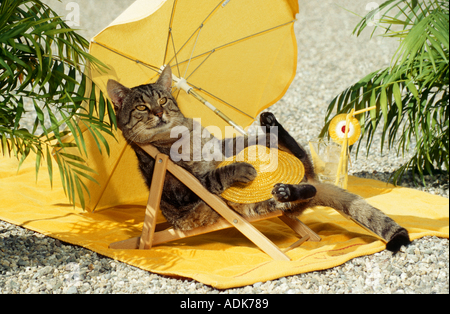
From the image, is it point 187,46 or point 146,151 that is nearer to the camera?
point 146,151

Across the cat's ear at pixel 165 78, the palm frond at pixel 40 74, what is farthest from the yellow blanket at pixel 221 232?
the cat's ear at pixel 165 78

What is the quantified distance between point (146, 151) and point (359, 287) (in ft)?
4.38

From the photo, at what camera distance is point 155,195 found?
2.24 meters

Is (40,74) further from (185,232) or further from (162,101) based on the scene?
(185,232)

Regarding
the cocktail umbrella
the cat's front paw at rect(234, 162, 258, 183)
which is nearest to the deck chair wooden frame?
the cat's front paw at rect(234, 162, 258, 183)

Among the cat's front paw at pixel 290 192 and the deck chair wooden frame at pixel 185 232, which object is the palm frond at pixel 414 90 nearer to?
the cat's front paw at pixel 290 192

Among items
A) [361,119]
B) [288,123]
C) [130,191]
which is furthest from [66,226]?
[288,123]

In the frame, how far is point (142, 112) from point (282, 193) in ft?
3.05

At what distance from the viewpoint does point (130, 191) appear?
9.87ft

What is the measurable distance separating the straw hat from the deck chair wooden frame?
93mm

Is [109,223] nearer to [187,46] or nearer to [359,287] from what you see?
[187,46]

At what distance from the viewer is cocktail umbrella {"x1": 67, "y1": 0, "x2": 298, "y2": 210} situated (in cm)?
225

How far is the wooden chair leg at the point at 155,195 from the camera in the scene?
2205mm

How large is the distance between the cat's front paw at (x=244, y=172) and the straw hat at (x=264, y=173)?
7 centimetres
